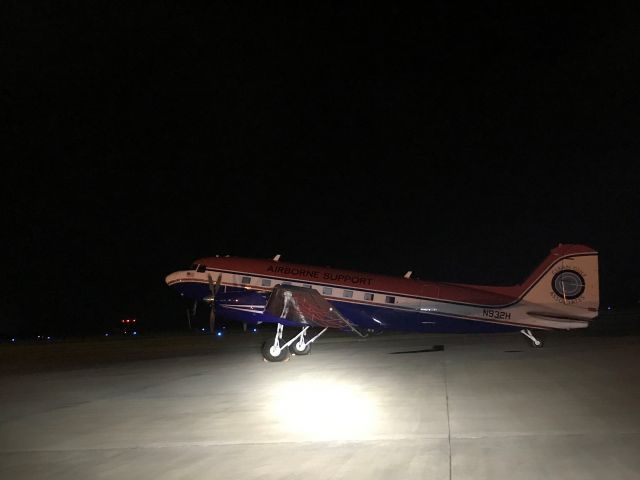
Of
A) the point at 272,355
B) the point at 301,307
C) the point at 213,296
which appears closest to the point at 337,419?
the point at 272,355

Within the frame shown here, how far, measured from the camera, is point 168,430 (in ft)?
34.9

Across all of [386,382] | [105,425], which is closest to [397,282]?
[386,382]

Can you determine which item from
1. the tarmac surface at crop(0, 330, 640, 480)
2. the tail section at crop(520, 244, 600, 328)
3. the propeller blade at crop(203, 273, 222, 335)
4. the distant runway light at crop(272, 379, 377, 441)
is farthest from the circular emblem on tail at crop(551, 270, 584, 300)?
the propeller blade at crop(203, 273, 222, 335)

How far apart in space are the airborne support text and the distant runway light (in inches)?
346

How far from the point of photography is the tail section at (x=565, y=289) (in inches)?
887

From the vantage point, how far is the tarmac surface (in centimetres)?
790

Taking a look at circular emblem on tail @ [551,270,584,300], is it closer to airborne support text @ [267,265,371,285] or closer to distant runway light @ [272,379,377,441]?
airborne support text @ [267,265,371,285]

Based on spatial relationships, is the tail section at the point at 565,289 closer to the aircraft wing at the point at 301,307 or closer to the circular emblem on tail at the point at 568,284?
the circular emblem on tail at the point at 568,284

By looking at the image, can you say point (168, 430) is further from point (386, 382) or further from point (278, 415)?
point (386, 382)

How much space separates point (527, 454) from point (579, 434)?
1.47 m

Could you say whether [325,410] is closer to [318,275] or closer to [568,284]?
[318,275]

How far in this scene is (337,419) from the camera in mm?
10695

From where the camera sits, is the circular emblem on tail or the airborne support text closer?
the circular emblem on tail

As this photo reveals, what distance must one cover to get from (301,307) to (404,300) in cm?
446
